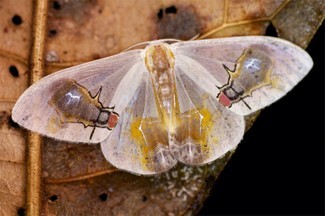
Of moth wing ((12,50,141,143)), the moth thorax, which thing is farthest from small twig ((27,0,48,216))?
the moth thorax

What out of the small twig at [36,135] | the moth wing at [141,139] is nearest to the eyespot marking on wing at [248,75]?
the moth wing at [141,139]

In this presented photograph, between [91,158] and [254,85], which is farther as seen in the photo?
[91,158]

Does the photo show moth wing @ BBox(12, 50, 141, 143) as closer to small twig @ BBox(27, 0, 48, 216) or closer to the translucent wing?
the translucent wing

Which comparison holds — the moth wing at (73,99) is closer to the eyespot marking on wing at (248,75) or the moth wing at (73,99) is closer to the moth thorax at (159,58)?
the moth thorax at (159,58)

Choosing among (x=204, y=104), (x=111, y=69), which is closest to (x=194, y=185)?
(x=204, y=104)

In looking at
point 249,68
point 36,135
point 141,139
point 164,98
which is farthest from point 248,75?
point 36,135

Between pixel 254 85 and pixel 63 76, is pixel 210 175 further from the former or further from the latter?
pixel 63 76
